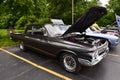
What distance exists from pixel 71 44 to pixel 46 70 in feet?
3.97

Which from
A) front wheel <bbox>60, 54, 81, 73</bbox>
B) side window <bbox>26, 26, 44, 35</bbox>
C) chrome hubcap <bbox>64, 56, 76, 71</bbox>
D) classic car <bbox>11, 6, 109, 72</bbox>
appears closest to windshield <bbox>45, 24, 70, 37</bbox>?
classic car <bbox>11, 6, 109, 72</bbox>

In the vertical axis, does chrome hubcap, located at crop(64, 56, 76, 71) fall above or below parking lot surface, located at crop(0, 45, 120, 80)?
above

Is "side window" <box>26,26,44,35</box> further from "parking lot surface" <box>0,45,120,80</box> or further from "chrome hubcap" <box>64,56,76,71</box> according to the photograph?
"chrome hubcap" <box>64,56,76,71</box>

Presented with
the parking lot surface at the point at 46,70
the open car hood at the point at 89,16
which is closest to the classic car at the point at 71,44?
the open car hood at the point at 89,16

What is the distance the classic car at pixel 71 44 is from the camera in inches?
148

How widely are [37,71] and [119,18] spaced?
7.53m

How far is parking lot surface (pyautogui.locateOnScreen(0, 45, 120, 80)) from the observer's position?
12.7ft

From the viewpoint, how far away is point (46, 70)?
171 inches

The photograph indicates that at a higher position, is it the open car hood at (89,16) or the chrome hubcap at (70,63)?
the open car hood at (89,16)

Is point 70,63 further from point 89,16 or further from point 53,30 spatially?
point 89,16

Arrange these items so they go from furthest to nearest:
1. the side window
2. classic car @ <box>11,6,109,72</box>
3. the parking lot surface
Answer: the side window
the parking lot surface
classic car @ <box>11,6,109,72</box>

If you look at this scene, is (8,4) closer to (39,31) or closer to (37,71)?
(39,31)

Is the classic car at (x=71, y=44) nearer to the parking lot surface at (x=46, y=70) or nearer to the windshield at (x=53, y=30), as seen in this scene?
the windshield at (x=53, y=30)

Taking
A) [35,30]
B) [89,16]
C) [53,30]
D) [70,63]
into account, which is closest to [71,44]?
[70,63]
